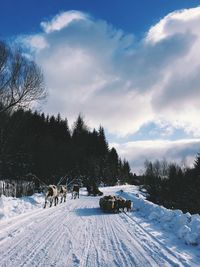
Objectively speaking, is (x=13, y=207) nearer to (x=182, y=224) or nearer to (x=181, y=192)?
(x=182, y=224)

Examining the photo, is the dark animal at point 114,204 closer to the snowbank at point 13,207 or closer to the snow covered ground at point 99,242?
the snowbank at point 13,207

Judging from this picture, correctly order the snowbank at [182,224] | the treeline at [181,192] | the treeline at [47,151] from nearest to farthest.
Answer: the snowbank at [182,224] → the treeline at [181,192] → the treeline at [47,151]

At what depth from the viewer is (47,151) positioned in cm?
6006

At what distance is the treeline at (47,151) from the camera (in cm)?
4128

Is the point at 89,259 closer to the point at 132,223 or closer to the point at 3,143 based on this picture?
the point at 132,223

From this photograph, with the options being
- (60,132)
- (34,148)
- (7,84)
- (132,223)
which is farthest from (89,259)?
(60,132)

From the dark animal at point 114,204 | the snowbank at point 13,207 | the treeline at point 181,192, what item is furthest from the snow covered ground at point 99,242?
the treeline at point 181,192

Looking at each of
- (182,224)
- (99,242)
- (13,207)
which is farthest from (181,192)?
(99,242)

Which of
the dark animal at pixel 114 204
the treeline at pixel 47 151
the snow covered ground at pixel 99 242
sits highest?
the treeline at pixel 47 151

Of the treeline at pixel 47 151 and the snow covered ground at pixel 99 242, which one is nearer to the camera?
the snow covered ground at pixel 99 242

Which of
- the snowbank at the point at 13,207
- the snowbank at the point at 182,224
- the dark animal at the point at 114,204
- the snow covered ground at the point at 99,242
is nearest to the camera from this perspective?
the snow covered ground at the point at 99,242

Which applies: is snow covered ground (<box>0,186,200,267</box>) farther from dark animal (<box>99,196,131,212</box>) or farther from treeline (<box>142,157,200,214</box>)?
treeline (<box>142,157,200,214</box>)

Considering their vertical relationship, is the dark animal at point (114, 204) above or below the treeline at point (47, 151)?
below

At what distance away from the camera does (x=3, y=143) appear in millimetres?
40375
